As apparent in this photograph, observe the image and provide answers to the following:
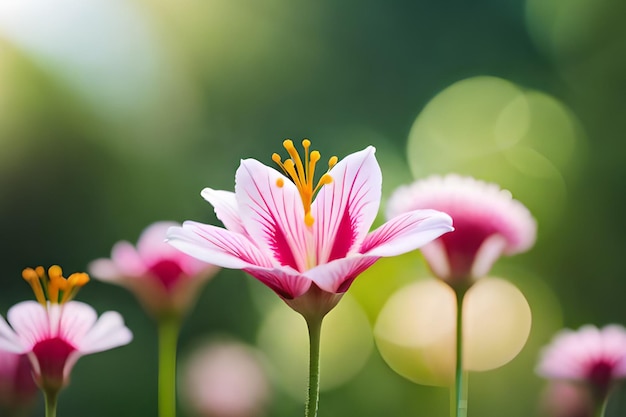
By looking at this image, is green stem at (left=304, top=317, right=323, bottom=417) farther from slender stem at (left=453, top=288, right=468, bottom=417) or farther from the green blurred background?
the green blurred background

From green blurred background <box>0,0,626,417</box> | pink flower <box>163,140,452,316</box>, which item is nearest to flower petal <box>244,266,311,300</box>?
pink flower <box>163,140,452,316</box>

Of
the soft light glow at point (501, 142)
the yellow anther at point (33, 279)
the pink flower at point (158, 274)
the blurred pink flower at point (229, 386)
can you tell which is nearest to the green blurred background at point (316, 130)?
the soft light glow at point (501, 142)

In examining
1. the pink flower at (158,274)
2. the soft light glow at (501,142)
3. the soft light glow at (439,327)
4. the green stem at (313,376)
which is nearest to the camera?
the green stem at (313,376)

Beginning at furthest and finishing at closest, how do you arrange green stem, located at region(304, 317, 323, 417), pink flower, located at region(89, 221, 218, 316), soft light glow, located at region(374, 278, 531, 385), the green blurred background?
1. the green blurred background
2. soft light glow, located at region(374, 278, 531, 385)
3. pink flower, located at region(89, 221, 218, 316)
4. green stem, located at region(304, 317, 323, 417)

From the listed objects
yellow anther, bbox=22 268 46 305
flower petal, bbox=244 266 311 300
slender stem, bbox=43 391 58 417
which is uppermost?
yellow anther, bbox=22 268 46 305

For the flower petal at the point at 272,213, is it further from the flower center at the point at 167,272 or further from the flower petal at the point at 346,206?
the flower center at the point at 167,272

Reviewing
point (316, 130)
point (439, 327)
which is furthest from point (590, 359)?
point (316, 130)
